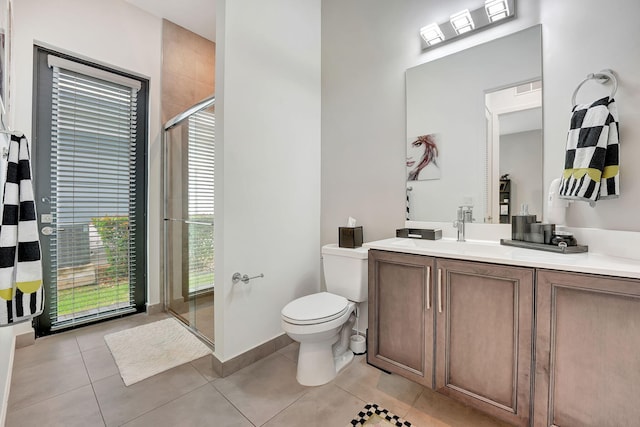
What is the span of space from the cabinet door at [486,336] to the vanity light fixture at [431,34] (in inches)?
61.3

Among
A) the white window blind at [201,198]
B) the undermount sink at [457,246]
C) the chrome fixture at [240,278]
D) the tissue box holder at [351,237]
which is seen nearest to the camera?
the undermount sink at [457,246]

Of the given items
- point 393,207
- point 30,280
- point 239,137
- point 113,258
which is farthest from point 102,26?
point 393,207

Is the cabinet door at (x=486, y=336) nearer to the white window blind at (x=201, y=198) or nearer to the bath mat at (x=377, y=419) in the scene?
the bath mat at (x=377, y=419)

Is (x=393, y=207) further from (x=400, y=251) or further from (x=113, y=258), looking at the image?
(x=113, y=258)

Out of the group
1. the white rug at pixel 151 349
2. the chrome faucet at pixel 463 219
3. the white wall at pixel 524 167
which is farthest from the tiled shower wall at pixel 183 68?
the white wall at pixel 524 167

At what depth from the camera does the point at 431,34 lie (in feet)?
6.16

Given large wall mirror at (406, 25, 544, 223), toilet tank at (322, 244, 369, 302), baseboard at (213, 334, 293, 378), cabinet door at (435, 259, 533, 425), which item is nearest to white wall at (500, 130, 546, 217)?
large wall mirror at (406, 25, 544, 223)

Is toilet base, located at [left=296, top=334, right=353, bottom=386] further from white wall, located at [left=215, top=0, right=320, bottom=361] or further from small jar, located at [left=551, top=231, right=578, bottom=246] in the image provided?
small jar, located at [left=551, top=231, right=578, bottom=246]

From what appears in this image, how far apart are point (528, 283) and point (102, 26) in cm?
374

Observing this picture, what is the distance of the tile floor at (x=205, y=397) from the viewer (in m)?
1.41

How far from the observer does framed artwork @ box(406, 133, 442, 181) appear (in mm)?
1899

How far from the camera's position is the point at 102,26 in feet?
8.08

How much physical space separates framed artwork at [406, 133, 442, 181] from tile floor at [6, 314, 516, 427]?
139 centimetres

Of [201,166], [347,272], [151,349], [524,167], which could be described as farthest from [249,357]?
[524,167]
